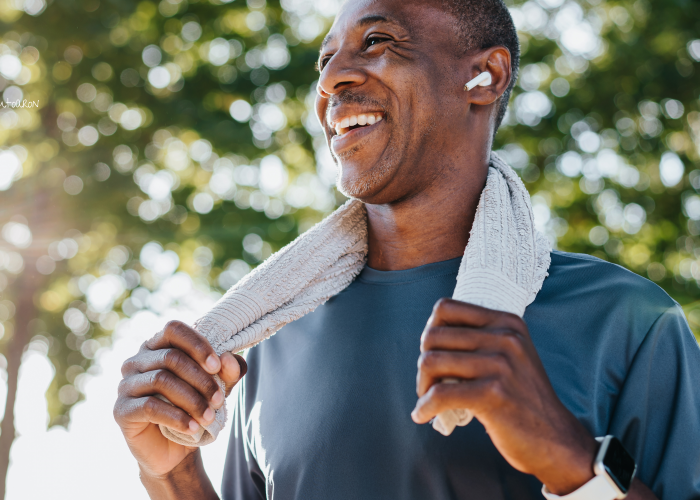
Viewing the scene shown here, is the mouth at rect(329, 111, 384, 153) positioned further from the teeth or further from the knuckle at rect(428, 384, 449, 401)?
the knuckle at rect(428, 384, 449, 401)

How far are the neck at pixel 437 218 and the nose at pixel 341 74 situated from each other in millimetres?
411

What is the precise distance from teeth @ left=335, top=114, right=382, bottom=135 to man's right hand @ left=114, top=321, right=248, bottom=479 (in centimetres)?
81

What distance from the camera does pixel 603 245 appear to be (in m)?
7.65

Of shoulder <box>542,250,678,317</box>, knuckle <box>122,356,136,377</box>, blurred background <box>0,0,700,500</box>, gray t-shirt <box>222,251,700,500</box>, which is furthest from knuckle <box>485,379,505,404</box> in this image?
blurred background <box>0,0,700,500</box>

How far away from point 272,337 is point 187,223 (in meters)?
5.18

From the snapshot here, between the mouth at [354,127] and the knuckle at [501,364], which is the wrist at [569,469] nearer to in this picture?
the knuckle at [501,364]

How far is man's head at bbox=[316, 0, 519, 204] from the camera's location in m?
2.04

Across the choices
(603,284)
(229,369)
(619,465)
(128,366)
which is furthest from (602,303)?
(128,366)

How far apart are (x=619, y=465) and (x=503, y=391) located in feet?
1.07

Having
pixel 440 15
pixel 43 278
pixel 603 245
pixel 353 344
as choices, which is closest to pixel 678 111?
pixel 603 245

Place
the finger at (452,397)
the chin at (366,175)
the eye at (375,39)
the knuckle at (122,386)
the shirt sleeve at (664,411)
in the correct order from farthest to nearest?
the eye at (375,39)
the chin at (366,175)
the knuckle at (122,386)
the shirt sleeve at (664,411)
the finger at (452,397)

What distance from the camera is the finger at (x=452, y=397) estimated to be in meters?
1.22

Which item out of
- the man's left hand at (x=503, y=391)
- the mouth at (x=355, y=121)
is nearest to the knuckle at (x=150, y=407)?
the man's left hand at (x=503, y=391)

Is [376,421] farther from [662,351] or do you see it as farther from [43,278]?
[43,278]
